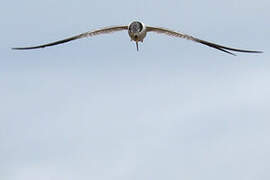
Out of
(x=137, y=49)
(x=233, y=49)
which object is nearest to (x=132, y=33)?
(x=137, y=49)

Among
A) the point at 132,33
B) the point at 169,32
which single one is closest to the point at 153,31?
the point at 169,32

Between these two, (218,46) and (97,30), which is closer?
(218,46)

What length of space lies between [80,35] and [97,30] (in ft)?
5.94

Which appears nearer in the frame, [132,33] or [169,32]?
[132,33]

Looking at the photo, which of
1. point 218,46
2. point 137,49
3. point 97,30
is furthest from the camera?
point 97,30

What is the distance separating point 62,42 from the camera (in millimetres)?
76000

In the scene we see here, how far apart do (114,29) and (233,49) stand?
41.5 ft

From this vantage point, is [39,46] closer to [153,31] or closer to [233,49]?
[153,31]

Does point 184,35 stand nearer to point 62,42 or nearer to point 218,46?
point 218,46

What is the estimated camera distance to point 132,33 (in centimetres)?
6806

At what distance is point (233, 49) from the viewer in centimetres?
6738

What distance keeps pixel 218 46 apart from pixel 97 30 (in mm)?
12003

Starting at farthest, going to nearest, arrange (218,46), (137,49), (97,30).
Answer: (97,30)
(218,46)
(137,49)

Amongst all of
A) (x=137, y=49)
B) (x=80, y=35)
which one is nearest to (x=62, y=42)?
(x=80, y=35)
